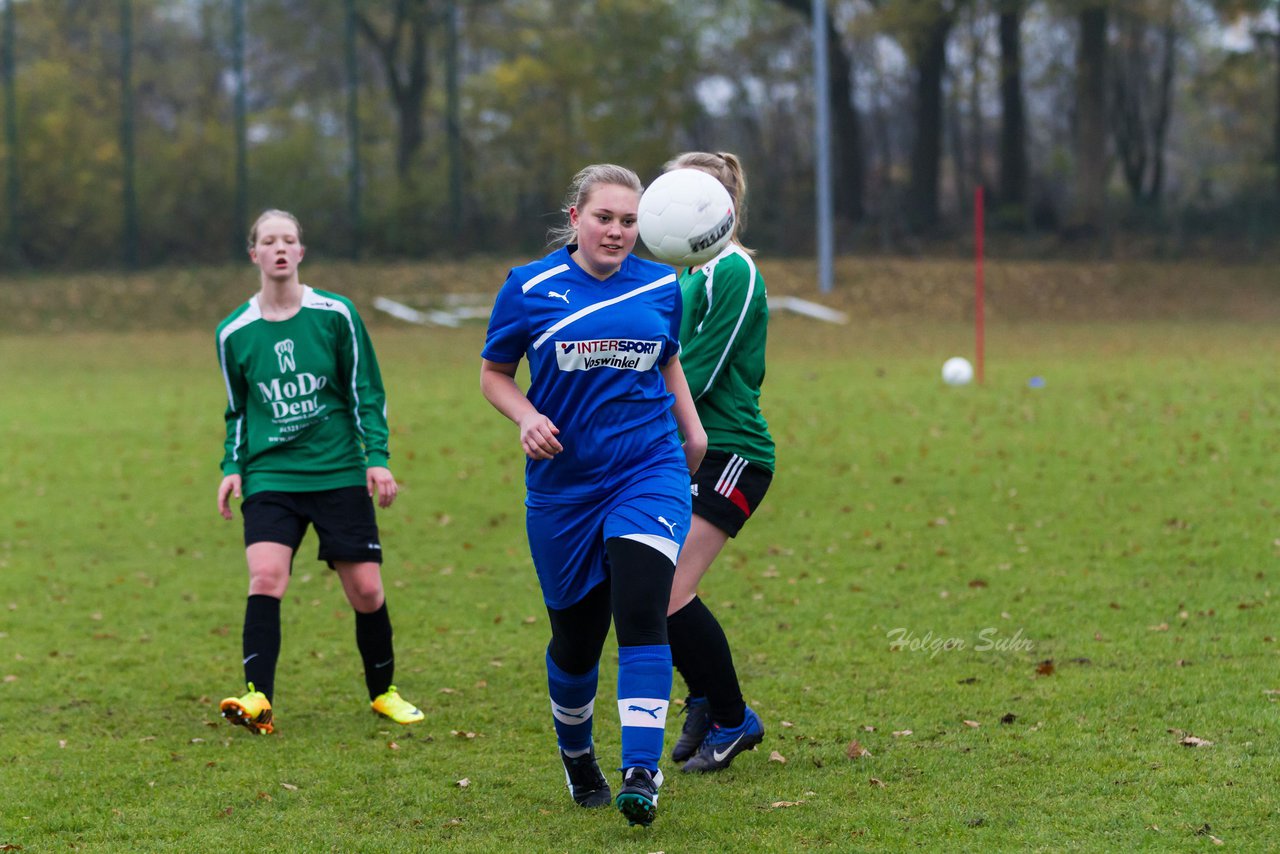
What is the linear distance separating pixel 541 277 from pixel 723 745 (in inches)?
69.0

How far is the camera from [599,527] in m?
4.30

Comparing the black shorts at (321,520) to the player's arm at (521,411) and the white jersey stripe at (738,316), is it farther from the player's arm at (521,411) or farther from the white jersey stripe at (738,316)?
the white jersey stripe at (738,316)

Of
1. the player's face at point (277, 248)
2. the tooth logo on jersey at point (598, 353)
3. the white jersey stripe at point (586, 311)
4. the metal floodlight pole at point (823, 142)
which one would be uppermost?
the metal floodlight pole at point (823, 142)

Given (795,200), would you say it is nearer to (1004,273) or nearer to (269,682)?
(1004,273)

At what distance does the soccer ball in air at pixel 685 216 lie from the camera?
15.2 ft

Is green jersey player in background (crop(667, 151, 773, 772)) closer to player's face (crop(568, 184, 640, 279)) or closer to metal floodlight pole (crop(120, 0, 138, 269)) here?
player's face (crop(568, 184, 640, 279))

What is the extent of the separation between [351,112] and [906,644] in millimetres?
31268

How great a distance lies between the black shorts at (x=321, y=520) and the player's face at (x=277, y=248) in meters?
0.87

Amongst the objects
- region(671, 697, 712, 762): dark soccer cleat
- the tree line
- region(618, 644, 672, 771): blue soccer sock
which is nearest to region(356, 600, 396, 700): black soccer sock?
region(671, 697, 712, 762): dark soccer cleat

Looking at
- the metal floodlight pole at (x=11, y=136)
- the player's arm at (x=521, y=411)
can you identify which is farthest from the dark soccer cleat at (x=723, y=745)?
the metal floodlight pole at (x=11, y=136)

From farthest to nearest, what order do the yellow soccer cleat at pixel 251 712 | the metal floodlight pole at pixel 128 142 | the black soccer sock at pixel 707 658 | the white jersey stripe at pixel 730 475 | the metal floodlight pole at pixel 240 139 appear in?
the metal floodlight pole at pixel 240 139 → the metal floodlight pole at pixel 128 142 → the yellow soccer cleat at pixel 251 712 → the white jersey stripe at pixel 730 475 → the black soccer sock at pixel 707 658

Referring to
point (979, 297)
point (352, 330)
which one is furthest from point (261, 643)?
point (979, 297)

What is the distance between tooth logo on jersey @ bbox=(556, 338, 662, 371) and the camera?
4.26 meters

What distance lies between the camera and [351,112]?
35.6 m
